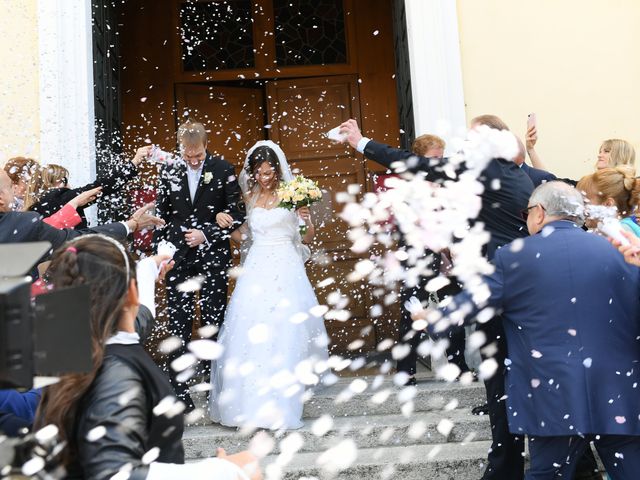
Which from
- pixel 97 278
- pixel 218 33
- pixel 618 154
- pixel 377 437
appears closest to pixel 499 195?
pixel 618 154

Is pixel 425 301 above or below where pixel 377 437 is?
above

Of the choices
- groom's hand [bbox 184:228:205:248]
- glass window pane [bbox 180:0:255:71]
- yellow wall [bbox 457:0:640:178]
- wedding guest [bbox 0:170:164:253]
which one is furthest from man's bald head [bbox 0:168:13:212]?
glass window pane [bbox 180:0:255:71]

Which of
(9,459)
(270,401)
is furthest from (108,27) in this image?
(9,459)

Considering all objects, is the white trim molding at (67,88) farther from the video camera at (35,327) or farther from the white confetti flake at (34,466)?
the video camera at (35,327)

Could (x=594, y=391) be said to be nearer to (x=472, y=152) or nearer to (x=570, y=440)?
(x=570, y=440)

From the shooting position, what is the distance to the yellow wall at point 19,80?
6234 millimetres

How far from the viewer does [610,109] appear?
22.0 feet

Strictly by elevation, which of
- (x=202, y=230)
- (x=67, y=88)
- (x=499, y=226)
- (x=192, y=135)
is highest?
(x=67, y=88)

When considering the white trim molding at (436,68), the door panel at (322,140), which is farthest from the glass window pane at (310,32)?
the white trim molding at (436,68)

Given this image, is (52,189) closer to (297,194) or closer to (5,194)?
(5,194)

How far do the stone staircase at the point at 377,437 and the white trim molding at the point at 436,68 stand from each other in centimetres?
207

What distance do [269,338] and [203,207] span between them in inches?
43.2

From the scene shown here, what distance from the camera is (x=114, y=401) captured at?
2.13 meters

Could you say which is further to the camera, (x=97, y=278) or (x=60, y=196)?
(x=60, y=196)
